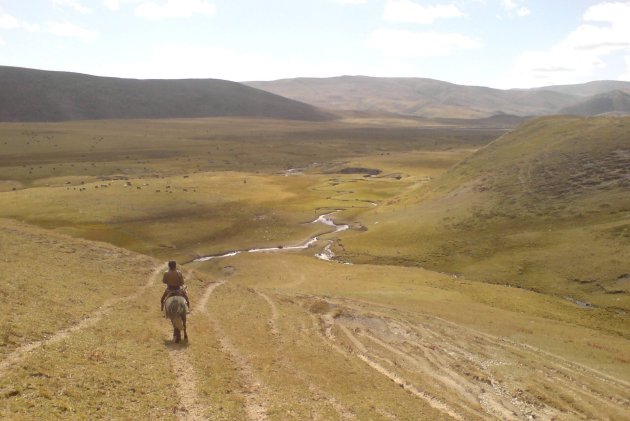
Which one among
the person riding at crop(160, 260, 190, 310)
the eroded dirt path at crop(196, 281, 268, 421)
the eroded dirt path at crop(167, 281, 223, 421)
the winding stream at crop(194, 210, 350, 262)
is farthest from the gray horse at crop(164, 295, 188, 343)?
the winding stream at crop(194, 210, 350, 262)

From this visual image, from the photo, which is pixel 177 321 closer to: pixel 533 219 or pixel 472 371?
pixel 472 371

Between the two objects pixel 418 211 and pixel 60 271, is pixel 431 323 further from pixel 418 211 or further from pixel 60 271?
pixel 418 211

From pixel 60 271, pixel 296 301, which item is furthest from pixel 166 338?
pixel 296 301

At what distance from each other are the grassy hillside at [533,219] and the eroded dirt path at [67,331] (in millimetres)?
48174

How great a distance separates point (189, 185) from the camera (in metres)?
130

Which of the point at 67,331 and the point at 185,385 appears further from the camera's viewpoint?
the point at 67,331

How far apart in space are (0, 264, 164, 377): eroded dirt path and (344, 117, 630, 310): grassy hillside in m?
48.2

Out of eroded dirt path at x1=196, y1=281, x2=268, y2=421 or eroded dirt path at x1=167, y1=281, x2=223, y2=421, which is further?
eroded dirt path at x1=196, y1=281, x2=268, y2=421

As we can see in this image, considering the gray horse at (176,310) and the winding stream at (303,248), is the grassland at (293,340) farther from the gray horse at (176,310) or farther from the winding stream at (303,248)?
the winding stream at (303,248)

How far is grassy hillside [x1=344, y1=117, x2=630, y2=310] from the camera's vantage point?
209ft

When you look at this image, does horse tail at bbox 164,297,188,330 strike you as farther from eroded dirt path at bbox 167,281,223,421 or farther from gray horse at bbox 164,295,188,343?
eroded dirt path at bbox 167,281,223,421

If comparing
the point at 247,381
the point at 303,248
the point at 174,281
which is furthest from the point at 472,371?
the point at 303,248

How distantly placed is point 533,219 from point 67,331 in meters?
74.2

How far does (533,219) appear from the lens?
81.4 m
